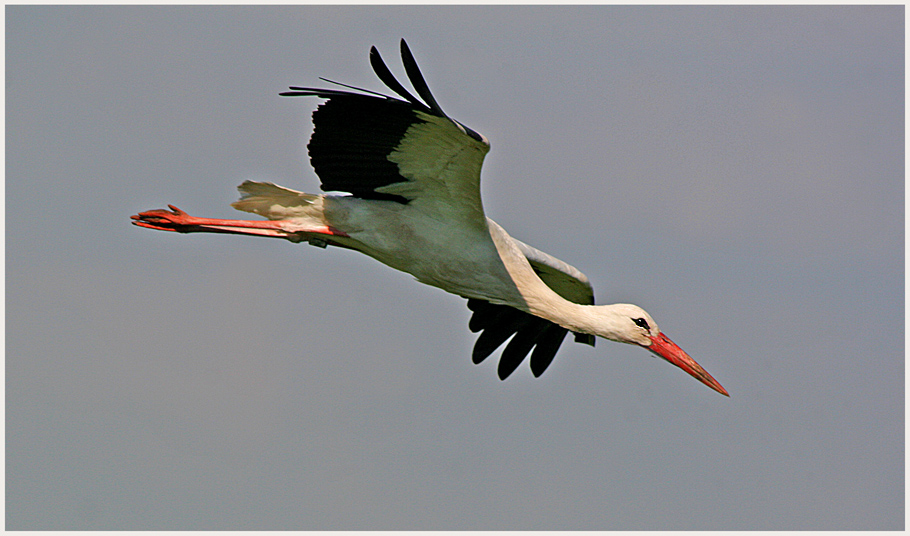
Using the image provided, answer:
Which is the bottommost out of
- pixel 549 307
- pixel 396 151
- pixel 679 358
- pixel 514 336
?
pixel 679 358

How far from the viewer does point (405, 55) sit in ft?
29.1

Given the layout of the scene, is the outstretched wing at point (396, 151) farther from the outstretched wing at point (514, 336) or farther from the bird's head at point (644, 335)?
the outstretched wing at point (514, 336)

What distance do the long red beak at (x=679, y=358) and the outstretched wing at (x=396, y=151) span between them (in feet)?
6.20

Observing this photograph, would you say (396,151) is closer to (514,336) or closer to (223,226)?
(223,226)

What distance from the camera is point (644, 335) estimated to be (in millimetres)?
11203

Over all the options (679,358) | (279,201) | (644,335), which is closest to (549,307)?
(644,335)

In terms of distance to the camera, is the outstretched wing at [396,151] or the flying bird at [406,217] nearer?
the outstretched wing at [396,151]

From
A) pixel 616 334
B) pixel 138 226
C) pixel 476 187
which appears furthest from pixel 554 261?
pixel 138 226

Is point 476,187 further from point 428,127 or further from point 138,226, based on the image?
point 138,226

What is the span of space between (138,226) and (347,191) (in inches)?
65.6

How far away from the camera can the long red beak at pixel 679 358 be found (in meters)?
11.3

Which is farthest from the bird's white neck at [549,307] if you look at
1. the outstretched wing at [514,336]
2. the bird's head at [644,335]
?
the outstretched wing at [514,336]

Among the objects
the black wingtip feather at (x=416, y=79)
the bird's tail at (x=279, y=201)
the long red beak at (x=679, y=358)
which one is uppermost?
the black wingtip feather at (x=416, y=79)

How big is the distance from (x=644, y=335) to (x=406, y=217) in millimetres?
2220
